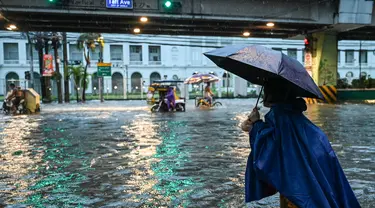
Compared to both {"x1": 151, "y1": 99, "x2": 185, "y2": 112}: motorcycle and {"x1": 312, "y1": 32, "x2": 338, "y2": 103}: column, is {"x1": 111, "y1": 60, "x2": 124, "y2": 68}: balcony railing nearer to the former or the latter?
{"x1": 312, "y1": 32, "x2": 338, "y2": 103}: column

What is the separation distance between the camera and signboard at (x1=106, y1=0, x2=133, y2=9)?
18047 mm

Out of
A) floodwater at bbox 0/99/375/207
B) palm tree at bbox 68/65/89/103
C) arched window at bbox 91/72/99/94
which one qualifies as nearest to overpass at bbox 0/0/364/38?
floodwater at bbox 0/99/375/207

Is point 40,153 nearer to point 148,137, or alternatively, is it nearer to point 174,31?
point 148,137

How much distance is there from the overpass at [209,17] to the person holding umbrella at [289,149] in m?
16.1

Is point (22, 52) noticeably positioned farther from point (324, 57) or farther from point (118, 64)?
point (324, 57)

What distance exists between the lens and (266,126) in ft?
8.80

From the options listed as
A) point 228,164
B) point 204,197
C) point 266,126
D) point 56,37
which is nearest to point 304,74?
point 266,126

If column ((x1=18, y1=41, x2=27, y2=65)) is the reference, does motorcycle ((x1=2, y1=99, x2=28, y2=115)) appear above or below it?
below

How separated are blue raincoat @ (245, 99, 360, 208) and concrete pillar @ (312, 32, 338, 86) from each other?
2367cm

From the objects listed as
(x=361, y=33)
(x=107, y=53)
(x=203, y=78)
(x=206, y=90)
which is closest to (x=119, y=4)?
(x=206, y=90)

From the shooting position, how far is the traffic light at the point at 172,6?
18234 millimetres

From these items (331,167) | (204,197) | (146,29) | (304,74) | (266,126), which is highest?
(146,29)

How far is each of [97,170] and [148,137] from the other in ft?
12.6

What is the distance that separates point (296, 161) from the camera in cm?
259
